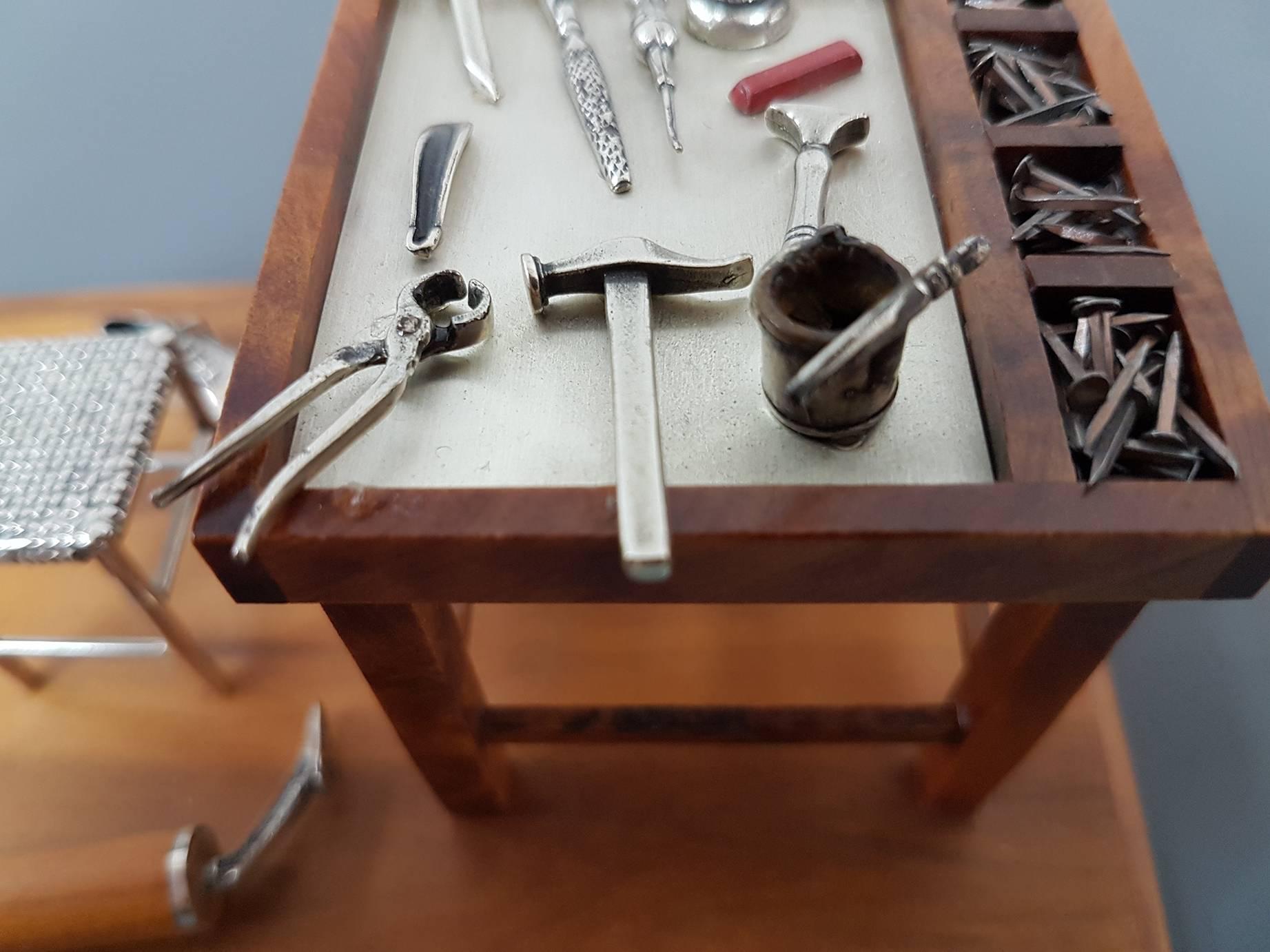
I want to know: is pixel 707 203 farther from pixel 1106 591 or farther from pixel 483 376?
pixel 1106 591

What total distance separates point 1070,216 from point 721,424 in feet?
0.86

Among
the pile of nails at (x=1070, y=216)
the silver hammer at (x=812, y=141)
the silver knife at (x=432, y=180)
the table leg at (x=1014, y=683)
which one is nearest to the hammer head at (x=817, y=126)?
the silver hammer at (x=812, y=141)

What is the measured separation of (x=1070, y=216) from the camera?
59cm

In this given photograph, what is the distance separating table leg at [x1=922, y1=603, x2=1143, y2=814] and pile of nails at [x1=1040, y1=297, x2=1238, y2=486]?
100 mm

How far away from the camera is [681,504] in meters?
0.46

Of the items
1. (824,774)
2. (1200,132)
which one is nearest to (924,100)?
(824,774)

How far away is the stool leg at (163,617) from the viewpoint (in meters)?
0.76

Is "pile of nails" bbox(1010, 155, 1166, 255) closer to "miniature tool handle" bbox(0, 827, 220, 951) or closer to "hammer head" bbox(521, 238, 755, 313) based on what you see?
"hammer head" bbox(521, 238, 755, 313)

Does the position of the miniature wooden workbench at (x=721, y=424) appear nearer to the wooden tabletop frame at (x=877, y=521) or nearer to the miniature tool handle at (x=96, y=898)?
the wooden tabletop frame at (x=877, y=521)

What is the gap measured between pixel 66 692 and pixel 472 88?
0.66m

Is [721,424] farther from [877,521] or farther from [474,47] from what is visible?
[474,47]

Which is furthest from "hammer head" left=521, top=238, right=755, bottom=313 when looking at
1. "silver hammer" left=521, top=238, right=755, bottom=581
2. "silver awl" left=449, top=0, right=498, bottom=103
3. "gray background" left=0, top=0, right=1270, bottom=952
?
"gray background" left=0, top=0, right=1270, bottom=952

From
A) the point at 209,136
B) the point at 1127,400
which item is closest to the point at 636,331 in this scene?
the point at 1127,400

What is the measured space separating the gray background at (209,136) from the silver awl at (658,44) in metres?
0.67
